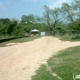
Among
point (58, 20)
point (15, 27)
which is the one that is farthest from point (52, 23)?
point (15, 27)

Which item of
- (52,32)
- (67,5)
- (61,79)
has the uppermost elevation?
(67,5)

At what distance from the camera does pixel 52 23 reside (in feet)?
A: 285

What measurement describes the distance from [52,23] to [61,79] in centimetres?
7928

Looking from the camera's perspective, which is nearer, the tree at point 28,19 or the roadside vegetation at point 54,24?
the roadside vegetation at point 54,24

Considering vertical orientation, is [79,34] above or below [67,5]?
below

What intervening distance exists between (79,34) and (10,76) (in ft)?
132

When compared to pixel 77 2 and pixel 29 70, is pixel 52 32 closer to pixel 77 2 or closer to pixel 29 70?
pixel 77 2

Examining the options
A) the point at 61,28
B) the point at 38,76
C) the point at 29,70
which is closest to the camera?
the point at 38,76

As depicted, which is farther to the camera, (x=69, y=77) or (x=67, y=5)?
(x=67, y=5)

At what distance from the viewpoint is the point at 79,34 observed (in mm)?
47969

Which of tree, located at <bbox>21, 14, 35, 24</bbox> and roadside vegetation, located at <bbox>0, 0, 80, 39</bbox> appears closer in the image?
roadside vegetation, located at <bbox>0, 0, 80, 39</bbox>

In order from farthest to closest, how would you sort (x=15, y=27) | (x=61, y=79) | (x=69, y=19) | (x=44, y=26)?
(x=44, y=26), (x=15, y=27), (x=69, y=19), (x=61, y=79)

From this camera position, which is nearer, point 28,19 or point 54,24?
point 54,24

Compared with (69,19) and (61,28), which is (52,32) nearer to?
(61,28)
